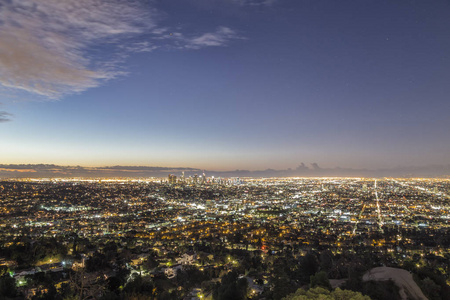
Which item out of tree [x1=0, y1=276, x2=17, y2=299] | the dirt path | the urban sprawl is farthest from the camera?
tree [x1=0, y1=276, x2=17, y2=299]

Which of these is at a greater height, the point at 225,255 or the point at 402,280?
the point at 402,280

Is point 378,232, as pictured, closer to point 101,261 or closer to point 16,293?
point 101,261

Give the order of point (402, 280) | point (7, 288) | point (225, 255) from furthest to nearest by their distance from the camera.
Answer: point (225, 255)
point (7, 288)
point (402, 280)

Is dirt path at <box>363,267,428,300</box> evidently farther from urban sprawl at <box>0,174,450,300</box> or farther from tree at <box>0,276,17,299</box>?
tree at <box>0,276,17,299</box>

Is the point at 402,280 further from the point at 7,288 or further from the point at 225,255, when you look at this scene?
the point at 7,288

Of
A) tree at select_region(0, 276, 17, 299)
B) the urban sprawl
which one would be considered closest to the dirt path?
the urban sprawl

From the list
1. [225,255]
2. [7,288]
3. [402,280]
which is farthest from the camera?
[225,255]

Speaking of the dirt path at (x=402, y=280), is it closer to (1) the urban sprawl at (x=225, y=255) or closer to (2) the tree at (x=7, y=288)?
(1) the urban sprawl at (x=225, y=255)

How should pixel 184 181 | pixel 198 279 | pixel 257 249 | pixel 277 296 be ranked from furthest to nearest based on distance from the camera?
pixel 184 181 → pixel 257 249 → pixel 198 279 → pixel 277 296

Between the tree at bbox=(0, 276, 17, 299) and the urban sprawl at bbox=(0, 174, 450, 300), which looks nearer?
the urban sprawl at bbox=(0, 174, 450, 300)

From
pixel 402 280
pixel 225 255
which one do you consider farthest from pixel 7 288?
pixel 402 280

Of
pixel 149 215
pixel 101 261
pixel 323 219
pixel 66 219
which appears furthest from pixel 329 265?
pixel 66 219
